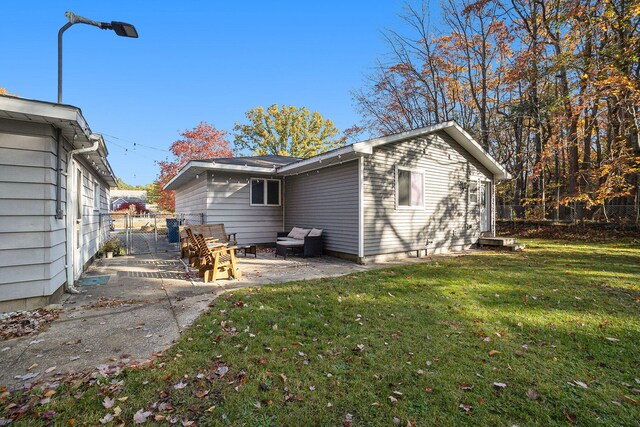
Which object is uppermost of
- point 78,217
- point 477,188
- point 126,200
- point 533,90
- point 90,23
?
point 533,90

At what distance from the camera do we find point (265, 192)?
11438 millimetres

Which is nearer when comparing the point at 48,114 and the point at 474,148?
the point at 48,114

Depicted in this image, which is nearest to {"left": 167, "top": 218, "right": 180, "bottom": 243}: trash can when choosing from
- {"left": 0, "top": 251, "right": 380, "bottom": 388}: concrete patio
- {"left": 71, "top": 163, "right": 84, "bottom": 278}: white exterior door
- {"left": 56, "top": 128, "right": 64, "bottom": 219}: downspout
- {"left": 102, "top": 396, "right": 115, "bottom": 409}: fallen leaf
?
A: {"left": 0, "top": 251, "right": 380, "bottom": 388}: concrete patio

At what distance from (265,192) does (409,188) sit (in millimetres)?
5291

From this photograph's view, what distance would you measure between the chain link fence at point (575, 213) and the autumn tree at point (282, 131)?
16991 millimetres

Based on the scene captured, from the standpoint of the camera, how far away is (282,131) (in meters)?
30.7

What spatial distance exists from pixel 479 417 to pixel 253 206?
9.80m

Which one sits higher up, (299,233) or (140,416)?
(299,233)

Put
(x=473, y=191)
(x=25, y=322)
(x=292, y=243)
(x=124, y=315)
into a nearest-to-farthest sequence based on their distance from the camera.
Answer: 1. (x=25, y=322)
2. (x=124, y=315)
3. (x=292, y=243)
4. (x=473, y=191)

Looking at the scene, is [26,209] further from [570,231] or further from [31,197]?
[570,231]

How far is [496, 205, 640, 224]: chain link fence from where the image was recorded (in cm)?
1368

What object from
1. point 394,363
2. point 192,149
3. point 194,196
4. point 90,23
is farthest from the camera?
point 192,149

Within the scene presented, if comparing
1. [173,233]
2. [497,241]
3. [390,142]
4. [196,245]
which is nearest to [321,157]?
[390,142]

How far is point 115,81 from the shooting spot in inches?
762
